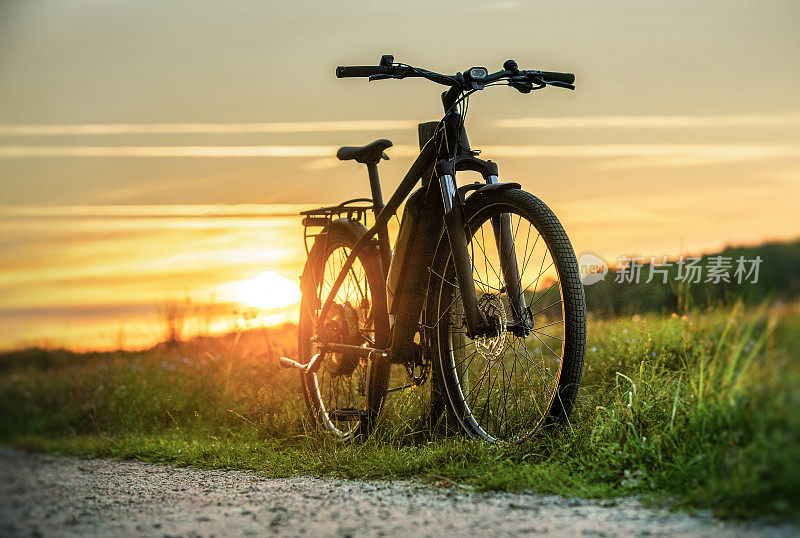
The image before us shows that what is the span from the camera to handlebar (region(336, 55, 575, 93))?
381 centimetres

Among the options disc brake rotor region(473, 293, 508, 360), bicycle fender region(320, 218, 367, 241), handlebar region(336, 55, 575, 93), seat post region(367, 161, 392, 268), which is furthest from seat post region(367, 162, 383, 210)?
disc brake rotor region(473, 293, 508, 360)

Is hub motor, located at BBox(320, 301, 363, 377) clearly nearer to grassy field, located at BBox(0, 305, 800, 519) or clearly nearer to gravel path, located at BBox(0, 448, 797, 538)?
grassy field, located at BBox(0, 305, 800, 519)

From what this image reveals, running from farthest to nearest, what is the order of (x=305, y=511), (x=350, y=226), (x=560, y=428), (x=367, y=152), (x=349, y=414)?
(x=350, y=226)
(x=367, y=152)
(x=349, y=414)
(x=560, y=428)
(x=305, y=511)

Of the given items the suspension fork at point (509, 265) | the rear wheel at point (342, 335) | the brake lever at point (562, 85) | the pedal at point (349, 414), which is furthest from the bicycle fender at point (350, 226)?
the brake lever at point (562, 85)

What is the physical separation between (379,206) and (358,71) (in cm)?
123

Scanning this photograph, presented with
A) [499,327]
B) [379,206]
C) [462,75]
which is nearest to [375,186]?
[379,206]

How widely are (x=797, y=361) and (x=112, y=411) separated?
16.7ft

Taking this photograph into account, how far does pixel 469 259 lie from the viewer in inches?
150

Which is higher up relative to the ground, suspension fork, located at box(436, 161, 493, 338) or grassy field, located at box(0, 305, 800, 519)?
suspension fork, located at box(436, 161, 493, 338)

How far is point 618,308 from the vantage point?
22.2 feet

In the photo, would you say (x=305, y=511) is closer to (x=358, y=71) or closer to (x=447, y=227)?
(x=447, y=227)

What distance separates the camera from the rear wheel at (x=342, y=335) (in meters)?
4.68

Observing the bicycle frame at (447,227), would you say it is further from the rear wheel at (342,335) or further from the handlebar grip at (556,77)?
the handlebar grip at (556,77)

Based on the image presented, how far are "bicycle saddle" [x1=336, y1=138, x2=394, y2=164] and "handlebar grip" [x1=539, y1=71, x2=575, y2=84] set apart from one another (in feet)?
4.01
